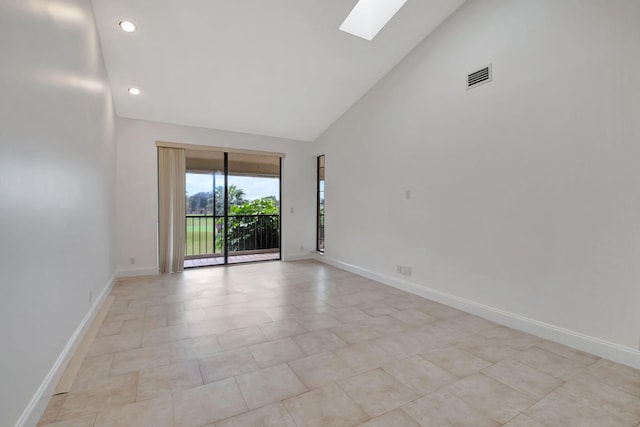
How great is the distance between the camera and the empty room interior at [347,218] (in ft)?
5.47

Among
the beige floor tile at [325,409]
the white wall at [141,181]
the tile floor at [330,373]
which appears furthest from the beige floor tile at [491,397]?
the white wall at [141,181]

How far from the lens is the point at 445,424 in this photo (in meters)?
1.58

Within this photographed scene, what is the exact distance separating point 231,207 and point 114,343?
3.81 meters

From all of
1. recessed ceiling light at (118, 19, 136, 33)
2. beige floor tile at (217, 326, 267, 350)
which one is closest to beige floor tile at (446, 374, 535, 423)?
beige floor tile at (217, 326, 267, 350)

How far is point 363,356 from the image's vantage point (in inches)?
89.8

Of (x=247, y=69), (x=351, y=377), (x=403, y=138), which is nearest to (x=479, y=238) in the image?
(x=403, y=138)

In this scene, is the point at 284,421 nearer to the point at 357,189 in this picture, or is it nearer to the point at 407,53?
the point at 357,189

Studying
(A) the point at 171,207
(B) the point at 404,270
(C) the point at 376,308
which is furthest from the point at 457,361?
(A) the point at 171,207

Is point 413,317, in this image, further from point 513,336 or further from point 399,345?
point 513,336

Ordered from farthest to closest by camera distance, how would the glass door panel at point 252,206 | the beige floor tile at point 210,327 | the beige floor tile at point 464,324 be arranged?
the glass door panel at point 252,206, the beige floor tile at point 464,324, the beige floor tile at point 210,327

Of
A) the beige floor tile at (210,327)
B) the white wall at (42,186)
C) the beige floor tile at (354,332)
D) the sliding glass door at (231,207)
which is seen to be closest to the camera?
the white wall at (42,186)

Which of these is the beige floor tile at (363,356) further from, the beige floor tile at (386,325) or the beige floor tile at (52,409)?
the beige floor tile at (52,409)

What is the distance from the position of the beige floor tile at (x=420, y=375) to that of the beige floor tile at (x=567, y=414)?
465 mm

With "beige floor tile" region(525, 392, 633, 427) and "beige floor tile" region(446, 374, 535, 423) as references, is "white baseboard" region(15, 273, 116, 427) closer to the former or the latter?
"beige floor tile" region(446, 374, 535, 423)
